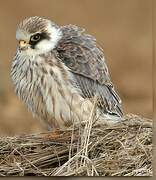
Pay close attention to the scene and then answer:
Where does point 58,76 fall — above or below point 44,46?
below

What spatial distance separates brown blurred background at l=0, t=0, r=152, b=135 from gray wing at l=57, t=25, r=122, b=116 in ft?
0.12

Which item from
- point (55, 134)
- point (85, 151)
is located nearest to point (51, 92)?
point (55, 134)

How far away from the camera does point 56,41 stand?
170 inches

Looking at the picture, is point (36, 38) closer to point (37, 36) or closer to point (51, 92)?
point (37, 36)

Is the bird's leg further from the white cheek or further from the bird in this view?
the white cheek

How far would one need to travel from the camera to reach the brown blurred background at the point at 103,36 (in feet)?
14.3

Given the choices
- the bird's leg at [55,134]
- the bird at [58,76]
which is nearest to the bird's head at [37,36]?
the bird at [58,76]

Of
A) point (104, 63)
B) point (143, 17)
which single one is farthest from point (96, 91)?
point (143, 17)

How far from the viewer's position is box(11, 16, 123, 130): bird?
4.26 m

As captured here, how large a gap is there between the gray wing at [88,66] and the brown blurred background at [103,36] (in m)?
0.04

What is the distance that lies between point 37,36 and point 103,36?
0.33m

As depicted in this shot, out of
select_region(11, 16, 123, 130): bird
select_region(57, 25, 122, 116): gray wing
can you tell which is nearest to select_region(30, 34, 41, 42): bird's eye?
select_region(11, 16, 123, 130): bird

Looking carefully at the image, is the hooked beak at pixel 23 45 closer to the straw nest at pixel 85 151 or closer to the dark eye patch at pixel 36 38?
the dark eye patch at pixel 36 38

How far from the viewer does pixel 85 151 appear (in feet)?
13.9
